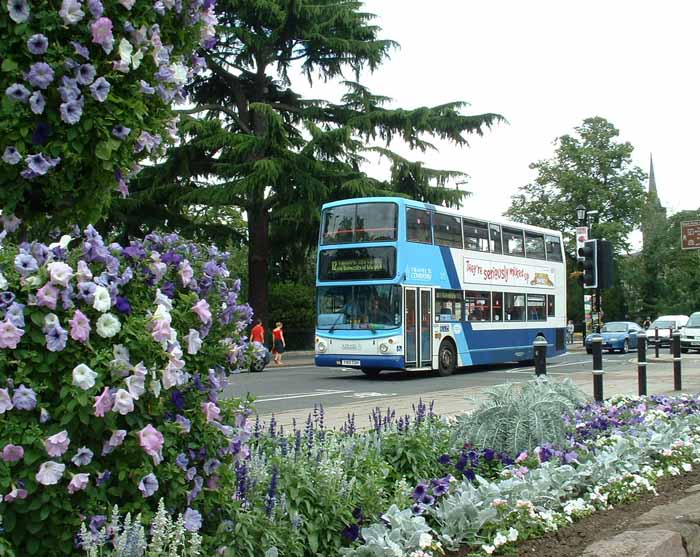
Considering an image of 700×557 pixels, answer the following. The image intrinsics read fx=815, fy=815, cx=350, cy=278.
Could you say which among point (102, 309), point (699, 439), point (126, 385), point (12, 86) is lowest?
point (699, 439)

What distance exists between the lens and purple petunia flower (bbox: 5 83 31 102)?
3.06m

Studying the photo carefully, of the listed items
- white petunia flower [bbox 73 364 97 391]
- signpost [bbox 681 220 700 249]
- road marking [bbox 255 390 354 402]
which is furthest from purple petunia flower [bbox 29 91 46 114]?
signpost [bbox 681 220 700 249]

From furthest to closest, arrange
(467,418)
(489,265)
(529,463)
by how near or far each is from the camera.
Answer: (489,265)
(467,418)
(529,463)

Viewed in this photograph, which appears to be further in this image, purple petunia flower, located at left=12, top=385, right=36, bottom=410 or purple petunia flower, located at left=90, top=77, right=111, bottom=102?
purple petunia flower, located at left=90, top=77, right=111, bottom=102

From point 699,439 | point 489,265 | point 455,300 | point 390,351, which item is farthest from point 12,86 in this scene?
point 489,265

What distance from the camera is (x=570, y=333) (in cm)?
5500

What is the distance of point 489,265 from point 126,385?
70.1 ft

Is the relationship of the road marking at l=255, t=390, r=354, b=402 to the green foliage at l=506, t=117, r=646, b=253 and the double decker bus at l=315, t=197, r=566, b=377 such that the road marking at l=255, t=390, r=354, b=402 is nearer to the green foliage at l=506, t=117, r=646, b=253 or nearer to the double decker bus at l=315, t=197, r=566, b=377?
the double decker bus at l=315, t=197, r=566, b=377

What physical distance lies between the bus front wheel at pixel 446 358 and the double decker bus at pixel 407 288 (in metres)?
0.03

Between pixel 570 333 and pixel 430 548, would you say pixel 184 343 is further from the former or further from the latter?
pixel 570 333

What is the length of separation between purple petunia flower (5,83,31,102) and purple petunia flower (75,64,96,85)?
0.20 meters

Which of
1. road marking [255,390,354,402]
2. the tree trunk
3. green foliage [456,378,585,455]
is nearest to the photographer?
green foliage [456,378,585,455]

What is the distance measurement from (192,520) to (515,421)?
3.10m

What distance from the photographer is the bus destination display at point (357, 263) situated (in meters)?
19.6
